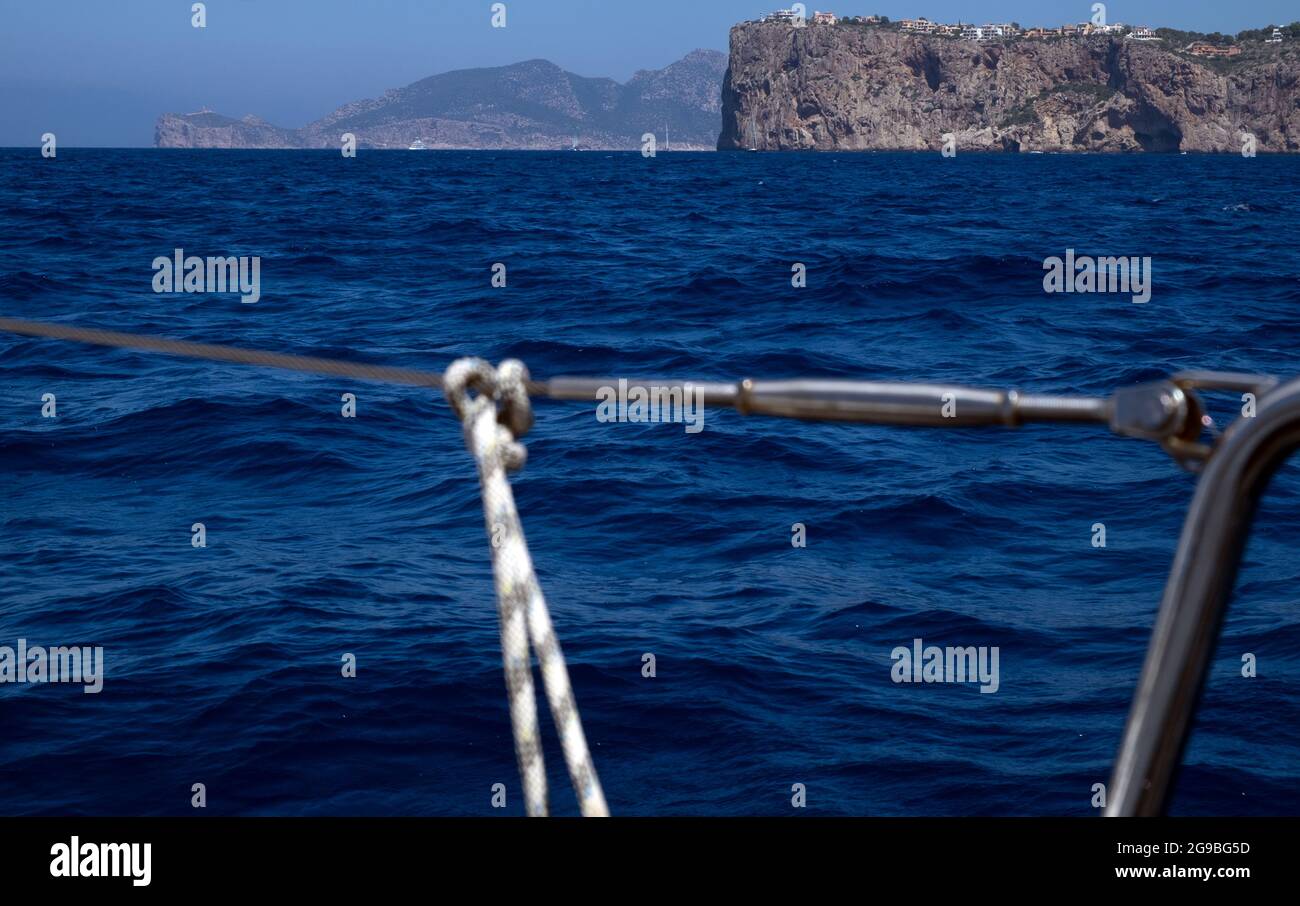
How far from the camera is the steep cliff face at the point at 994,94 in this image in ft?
439

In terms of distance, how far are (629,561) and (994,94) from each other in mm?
152526

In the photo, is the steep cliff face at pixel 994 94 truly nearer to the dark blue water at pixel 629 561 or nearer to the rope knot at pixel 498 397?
the dark blue water at pixel 629 561

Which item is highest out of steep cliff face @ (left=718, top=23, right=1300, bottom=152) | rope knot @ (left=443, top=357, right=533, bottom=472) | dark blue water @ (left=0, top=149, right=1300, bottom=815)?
steep cliff face @ (left=718, top=23, right=1300, bottom=152)

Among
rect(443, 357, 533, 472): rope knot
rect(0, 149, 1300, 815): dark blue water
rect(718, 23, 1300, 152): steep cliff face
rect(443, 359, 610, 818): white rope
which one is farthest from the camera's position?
rect(718, 23, 1300, 152): steep cliff face

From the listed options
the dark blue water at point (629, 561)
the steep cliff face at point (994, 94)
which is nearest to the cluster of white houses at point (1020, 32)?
the steep cliff face at point (994, 94)

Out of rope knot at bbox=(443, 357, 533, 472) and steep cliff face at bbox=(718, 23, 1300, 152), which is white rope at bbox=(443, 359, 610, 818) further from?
steep cliff face at bbox=(718, 23, 1300, 152)

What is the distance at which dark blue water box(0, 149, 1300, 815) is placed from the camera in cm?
557

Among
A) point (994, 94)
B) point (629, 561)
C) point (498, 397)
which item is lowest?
point (629, 561)

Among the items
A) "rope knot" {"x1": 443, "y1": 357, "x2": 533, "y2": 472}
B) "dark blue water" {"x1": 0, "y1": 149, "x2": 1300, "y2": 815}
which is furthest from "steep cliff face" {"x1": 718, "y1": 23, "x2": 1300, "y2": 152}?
"rope knot" {"x1": 443, "y1": 357, "x2": 533, "y2": 472}

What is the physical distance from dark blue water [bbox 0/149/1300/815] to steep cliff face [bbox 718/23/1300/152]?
5104 inches

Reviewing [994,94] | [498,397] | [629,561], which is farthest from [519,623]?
[994,94]

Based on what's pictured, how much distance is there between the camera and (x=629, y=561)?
7.96 meters

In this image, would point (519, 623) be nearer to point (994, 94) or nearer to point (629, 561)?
point (629, 561)

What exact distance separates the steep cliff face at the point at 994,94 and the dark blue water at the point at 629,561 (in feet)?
425
